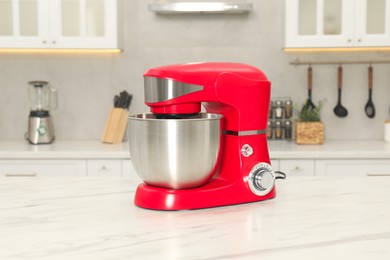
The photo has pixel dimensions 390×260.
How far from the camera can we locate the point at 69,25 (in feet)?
11.0

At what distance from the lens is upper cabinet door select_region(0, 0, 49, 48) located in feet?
11.0

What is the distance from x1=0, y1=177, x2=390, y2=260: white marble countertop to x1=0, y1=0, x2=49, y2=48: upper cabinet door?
1.98 meters

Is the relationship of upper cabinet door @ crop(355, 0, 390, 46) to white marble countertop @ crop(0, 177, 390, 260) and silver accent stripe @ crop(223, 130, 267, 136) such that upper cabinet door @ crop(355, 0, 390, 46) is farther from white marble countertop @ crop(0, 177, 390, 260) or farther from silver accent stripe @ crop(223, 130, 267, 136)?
silver accent stripe @ crop(223, 130, 267, 136)

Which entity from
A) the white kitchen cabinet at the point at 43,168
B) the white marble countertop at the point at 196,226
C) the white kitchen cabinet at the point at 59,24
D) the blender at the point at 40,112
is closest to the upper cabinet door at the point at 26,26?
the white kitchen cabinet at the point at 59,24

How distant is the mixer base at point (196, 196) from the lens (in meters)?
1.27

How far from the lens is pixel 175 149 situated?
4.05ft

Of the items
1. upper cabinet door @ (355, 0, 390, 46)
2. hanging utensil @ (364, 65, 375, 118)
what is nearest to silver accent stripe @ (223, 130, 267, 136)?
upper cabinet door @ (355, 0, 390, 46)

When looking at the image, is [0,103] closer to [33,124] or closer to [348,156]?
[33,124]

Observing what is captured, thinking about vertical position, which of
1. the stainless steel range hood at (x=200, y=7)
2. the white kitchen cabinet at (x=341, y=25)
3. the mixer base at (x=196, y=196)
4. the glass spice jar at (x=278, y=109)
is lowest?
the mixer base at (x=196, y=196)

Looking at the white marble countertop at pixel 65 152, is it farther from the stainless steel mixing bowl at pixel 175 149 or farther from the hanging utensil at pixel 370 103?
the stainless steel mixing bowl at pixel 175 149

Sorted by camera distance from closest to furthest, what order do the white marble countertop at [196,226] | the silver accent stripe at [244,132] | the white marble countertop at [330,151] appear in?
1. the white marble countertop at [196,226]
2. the silver accent stripe at [244,132]
3. the white marble countertop at [330,151]

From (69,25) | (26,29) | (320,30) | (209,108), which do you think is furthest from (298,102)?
(209,108)

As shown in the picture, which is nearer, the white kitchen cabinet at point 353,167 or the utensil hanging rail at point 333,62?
the white kitchen cabinet at point 353,167

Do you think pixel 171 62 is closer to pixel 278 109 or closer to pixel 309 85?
pixel 278 109
